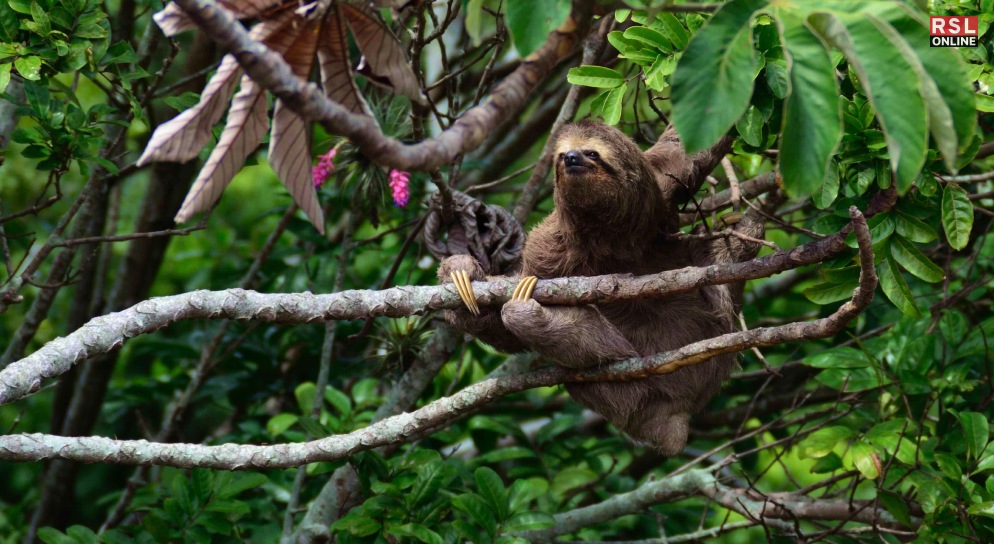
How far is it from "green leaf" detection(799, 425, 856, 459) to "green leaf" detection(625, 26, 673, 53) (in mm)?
2269

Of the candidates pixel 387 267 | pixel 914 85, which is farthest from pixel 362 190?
pixel 914 85

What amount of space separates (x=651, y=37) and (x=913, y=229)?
1.39 meters

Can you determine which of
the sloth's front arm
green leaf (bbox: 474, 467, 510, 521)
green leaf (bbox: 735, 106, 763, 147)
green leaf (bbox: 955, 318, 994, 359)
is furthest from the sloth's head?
green leaf (bbox: 955, 318, 994, 359)

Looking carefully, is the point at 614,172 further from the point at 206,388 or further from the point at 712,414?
the point at 206,388

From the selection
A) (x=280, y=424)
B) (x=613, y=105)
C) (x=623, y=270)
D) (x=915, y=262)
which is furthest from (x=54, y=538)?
(x=915, y=262)

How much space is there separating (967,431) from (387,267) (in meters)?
4.07

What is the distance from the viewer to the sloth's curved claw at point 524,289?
14.3 ft

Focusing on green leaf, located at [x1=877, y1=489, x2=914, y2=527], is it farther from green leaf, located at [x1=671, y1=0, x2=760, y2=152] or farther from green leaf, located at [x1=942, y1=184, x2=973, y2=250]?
green leaf, located at [x1=671, y1=0, x2=760, y2=152]

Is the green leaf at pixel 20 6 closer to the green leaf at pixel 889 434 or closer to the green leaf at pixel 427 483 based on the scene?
the green leaf at pixel 427 483

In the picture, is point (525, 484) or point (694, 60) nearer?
point (694, 60)

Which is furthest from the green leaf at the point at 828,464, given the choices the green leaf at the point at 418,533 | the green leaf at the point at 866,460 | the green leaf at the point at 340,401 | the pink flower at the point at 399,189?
the green leaf at the point at 340,401

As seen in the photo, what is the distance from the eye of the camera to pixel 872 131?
379cm

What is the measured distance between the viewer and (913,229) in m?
3.88

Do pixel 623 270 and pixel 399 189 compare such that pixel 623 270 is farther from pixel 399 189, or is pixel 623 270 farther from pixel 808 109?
pixel 808 109
